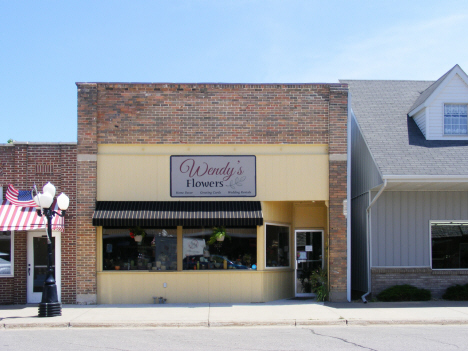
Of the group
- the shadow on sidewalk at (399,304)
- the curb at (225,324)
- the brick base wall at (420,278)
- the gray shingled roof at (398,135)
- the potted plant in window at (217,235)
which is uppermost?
the gray shingled roof at (398,135)

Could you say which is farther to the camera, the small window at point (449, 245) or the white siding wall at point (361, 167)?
the small window at point (449, 245)

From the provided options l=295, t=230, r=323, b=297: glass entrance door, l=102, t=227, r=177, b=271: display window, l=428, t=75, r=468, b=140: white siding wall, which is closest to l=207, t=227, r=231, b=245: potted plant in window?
l=102, t=227, r=177, b=271: display window

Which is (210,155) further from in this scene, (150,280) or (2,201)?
(2,201)

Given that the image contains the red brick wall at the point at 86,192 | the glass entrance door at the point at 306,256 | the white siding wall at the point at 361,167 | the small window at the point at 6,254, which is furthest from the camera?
the glass entrance door at the point at 306,256

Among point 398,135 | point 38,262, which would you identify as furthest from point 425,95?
point 38,262

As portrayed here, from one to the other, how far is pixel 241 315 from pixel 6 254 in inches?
286

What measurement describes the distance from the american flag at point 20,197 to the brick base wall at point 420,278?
10574mm

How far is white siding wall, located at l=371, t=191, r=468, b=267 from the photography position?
1540 centimetres

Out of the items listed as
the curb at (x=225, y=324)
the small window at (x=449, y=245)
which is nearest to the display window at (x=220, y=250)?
the curb at (x=225, y=324)

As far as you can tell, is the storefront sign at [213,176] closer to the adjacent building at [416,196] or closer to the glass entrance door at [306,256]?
the glass entrance door at [306,256]

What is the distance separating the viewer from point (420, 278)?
600 inches

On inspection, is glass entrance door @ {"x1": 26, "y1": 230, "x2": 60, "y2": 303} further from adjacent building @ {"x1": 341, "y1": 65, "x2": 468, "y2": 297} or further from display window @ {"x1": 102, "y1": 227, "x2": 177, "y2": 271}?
adjacent building @ {"x1": 341, "y1": 65, "x2": 468, "y2": 297}

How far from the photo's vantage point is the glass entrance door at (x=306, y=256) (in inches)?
635

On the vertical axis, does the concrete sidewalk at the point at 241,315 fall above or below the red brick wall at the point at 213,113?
below
